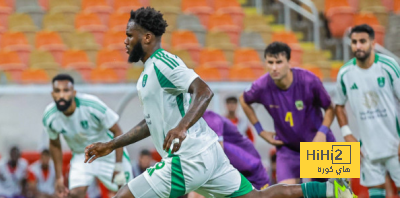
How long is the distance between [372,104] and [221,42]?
6268 mm

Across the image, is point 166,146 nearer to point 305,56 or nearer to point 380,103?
point 380,103

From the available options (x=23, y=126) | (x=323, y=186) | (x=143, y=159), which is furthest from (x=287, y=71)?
(x=23, y=126)

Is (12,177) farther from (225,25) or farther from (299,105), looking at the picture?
(299,105)

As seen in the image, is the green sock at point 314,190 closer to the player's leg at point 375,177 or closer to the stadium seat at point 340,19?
the player's leg at point 375,177

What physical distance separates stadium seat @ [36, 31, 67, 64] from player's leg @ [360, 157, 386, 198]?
23.7 ft

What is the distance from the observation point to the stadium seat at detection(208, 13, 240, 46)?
43.2 ft

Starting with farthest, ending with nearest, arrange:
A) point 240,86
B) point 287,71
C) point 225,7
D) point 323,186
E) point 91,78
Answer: point 225,7 < point 91,78 < point 240,86 < point 287,71 < point 323,186

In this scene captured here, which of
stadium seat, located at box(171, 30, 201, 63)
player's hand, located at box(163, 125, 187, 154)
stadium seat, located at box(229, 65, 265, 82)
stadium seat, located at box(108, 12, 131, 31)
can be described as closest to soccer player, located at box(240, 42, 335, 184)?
player's hand, located at box(163, 125, 187, 154)

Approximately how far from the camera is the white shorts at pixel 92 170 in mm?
7777

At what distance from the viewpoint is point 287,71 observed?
679 centimetres

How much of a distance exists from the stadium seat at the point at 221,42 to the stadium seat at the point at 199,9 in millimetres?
555

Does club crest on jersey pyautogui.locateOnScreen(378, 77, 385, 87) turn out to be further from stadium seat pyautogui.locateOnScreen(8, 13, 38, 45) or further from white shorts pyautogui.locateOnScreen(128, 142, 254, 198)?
stadium seat pyautogui.locateOnScreen(8, 13, 38, 45)

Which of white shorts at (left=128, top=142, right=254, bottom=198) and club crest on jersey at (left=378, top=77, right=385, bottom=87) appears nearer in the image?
white shorts at (left=128, top=142, right=254, bottom=198)

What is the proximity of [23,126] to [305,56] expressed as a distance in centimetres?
571
